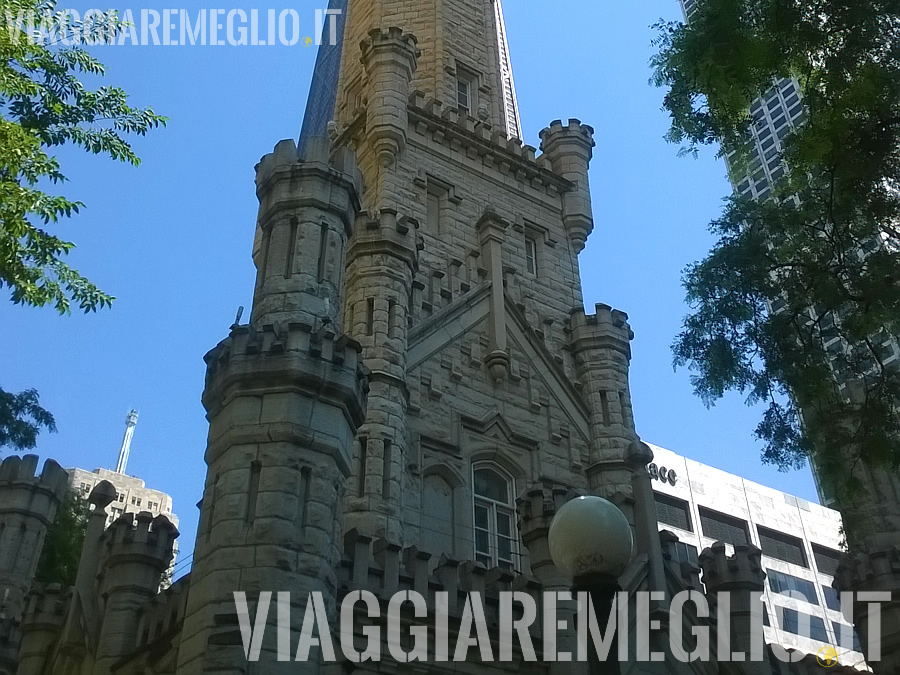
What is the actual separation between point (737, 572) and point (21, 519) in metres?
13.6

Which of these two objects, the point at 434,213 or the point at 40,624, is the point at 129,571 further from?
the point at 434,213

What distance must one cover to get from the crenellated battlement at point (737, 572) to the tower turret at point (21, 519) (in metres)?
13.0

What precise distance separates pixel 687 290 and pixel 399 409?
5909 mm

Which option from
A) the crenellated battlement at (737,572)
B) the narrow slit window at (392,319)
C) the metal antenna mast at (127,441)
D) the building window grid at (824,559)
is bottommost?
the crenellated battlement at (737,572)

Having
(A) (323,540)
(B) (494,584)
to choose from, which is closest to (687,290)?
(B) (494,584)

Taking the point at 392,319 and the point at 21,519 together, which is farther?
the point at 392,319

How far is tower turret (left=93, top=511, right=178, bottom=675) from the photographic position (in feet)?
44.7

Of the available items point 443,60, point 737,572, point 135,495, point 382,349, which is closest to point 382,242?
point 382,349

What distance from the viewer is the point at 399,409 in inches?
664

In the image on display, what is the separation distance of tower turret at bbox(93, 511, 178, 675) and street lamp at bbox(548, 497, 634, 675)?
909 centimetres

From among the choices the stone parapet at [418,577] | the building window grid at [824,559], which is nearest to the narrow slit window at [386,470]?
the stone parapet at [418,577]

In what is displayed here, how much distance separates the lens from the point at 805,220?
40.5 ft

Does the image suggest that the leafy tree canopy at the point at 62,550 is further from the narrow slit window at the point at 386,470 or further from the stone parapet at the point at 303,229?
the stone parapet at the point at 303,229

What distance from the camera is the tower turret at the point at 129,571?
1361cm
